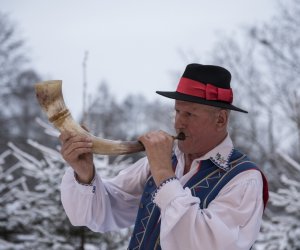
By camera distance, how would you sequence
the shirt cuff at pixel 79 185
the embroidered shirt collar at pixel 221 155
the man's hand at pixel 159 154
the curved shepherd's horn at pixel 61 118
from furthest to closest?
the shirt cuff at pixel 79 185
the embroidered shirt collar at pixel 221 155
the curved shepherd's horn at pixel 61 118
the man's hand at pixel 159 154

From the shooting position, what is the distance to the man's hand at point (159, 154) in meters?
1.78

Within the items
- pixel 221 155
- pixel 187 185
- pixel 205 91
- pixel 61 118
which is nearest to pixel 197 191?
pixel 187 185

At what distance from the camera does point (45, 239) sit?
191 inches

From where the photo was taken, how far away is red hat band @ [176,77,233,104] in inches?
79.5

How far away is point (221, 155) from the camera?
2.06 m

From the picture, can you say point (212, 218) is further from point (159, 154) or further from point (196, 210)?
point (159, 154)

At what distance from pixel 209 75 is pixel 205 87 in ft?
0.26

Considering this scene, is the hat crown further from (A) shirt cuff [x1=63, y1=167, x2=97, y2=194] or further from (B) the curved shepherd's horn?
(A) shirt cuff [x1=63, y1=167, x2=97, y2=194]

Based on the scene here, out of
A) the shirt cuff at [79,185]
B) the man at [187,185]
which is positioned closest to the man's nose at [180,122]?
the man at [187,185]

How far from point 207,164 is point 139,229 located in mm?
465

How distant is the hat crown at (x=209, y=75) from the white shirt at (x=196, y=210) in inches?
11.3

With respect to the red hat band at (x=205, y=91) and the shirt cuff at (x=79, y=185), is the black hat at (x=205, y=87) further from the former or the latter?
the shirt cuff at (x=79, y=185)

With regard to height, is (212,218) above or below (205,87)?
below

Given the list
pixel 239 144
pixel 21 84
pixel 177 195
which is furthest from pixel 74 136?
pixel 21 84
